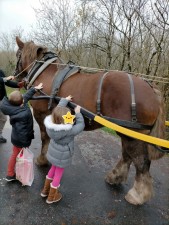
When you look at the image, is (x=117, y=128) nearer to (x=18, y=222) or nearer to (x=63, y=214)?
(x=63, y=214)

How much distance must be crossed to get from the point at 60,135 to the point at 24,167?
91 centimetres

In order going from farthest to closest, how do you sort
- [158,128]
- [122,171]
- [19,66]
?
[19,66]
[122,171]
[158,128]

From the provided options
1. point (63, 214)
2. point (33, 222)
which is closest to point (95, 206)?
point (63, 214)

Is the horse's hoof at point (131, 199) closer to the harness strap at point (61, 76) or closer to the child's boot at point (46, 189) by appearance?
the child's boot at point (46, 189)

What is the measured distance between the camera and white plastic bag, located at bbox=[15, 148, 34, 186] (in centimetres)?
320

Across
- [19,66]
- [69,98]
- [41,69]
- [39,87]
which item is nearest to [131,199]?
[69,98]

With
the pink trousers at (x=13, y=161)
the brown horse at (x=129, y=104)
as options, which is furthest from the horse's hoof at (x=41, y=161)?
the brown horse at (x=129, y=104)

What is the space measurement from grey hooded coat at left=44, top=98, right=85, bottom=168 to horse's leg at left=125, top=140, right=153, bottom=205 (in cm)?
72

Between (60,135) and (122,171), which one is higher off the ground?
(60,135)

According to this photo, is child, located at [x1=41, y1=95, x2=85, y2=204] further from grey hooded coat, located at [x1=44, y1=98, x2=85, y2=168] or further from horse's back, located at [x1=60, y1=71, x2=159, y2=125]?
horse's back, located at [x1=60, y1=71, x2=159, y2=125]

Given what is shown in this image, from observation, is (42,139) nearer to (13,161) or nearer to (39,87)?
(13,161)

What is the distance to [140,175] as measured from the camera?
2.96 metres

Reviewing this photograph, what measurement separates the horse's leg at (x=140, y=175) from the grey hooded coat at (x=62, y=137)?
717 millimetres

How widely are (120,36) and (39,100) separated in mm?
6844
